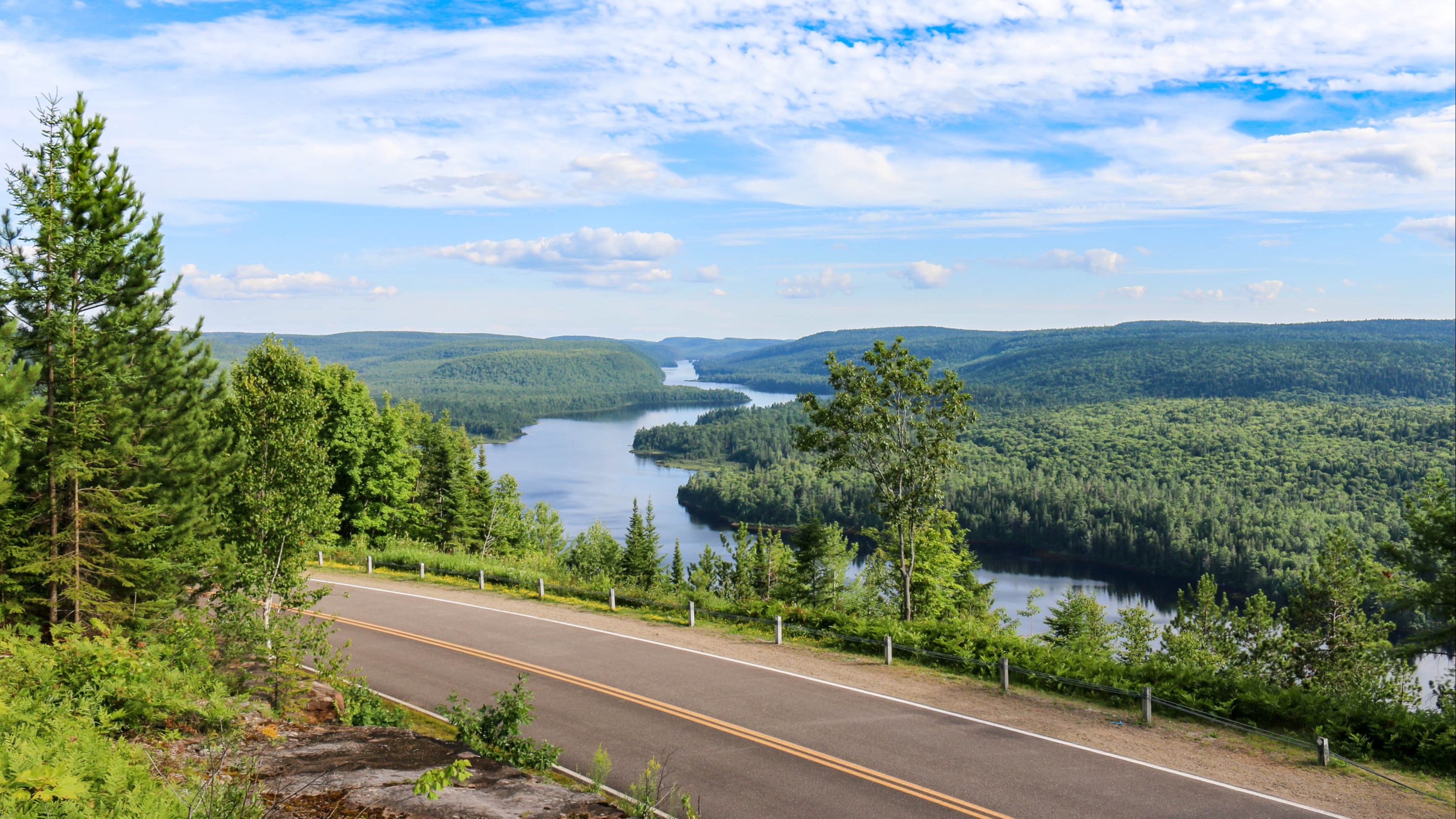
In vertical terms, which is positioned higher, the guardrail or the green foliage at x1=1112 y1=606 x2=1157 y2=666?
the guardrail

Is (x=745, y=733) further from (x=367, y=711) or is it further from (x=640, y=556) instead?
(x=640, y=556)

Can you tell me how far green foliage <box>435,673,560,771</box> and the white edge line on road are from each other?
6.65 m

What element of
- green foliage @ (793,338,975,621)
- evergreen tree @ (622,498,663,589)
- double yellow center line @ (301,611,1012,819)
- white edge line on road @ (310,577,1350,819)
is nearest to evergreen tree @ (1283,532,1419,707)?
green foliage @ (793,338,975,621)

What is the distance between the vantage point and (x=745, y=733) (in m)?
14.1

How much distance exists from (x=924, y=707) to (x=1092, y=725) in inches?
117

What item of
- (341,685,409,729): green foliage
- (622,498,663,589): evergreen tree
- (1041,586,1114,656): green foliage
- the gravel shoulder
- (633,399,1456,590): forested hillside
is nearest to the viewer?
the gravel shoulder

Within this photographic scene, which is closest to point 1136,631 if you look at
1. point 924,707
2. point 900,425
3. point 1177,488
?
point 900,425

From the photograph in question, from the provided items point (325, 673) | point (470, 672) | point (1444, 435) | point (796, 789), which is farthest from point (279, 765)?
point (1444, 435)

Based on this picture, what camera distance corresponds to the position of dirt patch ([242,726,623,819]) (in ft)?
28.9

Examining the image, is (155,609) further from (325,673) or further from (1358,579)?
(1358,579)

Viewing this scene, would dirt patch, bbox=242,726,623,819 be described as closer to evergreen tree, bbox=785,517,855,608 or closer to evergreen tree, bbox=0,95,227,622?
evergreen tree, bbox=0,95,227,622

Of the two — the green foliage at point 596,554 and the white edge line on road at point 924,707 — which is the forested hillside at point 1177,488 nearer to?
the green foliage at point 596,554

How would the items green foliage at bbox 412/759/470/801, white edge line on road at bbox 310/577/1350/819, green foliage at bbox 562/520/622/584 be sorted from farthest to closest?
green foliage at bbox 562/520/622/584
white edge line on road at bbox 310/577/1350/819
green foliage at bbox 412/759/470/801

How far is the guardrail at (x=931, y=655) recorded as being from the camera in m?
13.7
